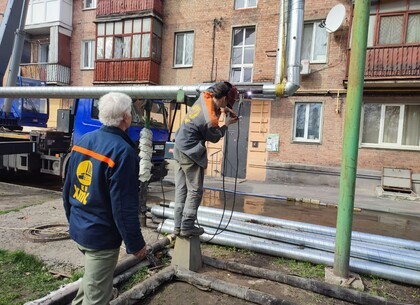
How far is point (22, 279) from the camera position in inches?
134

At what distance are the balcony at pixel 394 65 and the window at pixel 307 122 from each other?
2335 mm

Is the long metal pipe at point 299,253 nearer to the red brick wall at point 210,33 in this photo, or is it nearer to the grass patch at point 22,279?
the grass patch at point 22,279

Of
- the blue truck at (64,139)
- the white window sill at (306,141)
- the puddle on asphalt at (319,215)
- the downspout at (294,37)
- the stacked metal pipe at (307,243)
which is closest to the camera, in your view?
the stacked metal pipe at (307,243)

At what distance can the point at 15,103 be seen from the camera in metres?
10.5

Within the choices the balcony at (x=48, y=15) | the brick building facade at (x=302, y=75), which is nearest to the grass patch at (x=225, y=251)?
the brick building facade at (x=302, y=75)

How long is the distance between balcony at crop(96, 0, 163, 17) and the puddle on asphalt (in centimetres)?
1065

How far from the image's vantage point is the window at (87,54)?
17922mm

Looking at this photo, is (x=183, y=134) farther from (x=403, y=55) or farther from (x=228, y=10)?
(x=228, y=10)

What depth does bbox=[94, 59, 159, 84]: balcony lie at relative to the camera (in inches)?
607

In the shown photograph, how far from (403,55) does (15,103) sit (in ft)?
44.8

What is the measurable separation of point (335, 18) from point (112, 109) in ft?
39.7

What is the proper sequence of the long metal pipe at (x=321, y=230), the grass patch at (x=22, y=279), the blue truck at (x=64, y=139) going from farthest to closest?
the blue truck at (x=64, y=139), the long metal pipe at (x=321, y=230), the grass patch at (x=22, y=279)

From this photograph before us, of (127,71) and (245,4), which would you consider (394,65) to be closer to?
(245,4)

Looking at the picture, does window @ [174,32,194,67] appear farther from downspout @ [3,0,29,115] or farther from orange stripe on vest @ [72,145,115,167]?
orange stripe on vest @ [72,145,115,167]
